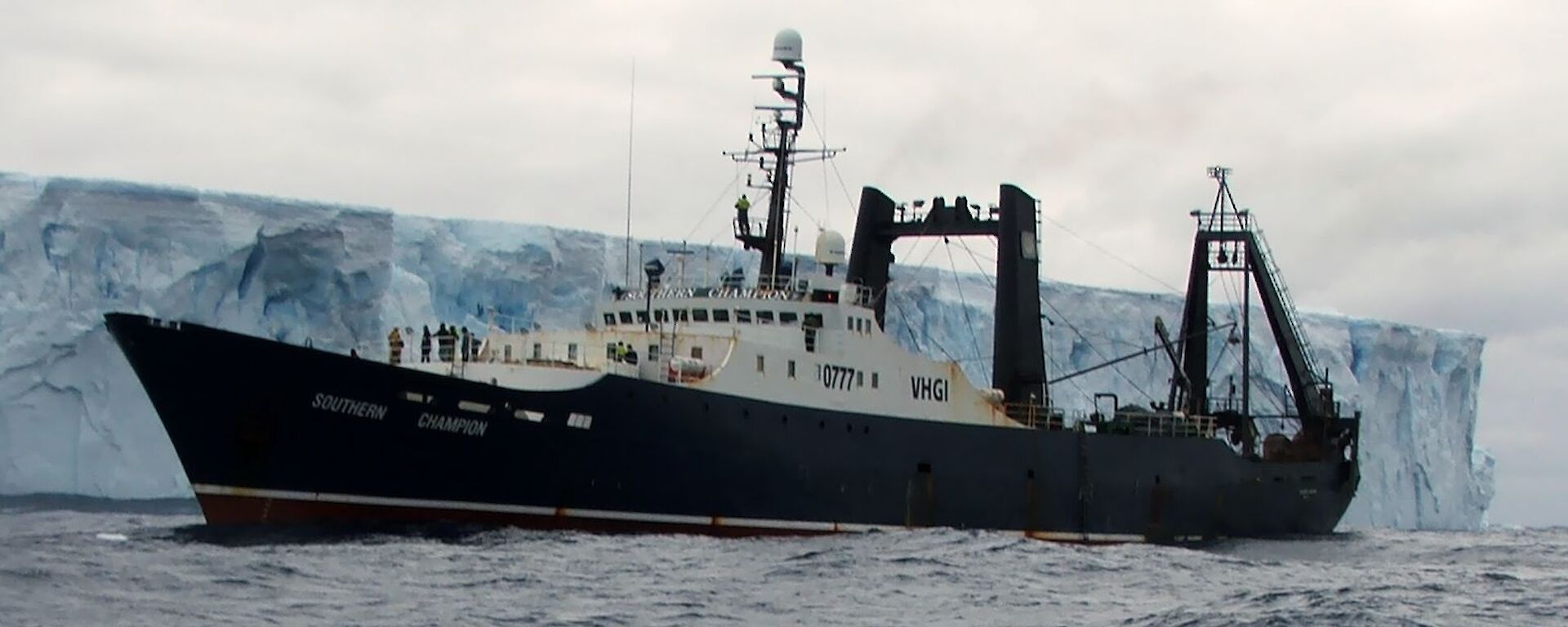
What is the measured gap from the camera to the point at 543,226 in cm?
4438

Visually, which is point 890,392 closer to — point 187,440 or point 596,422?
point 596,422

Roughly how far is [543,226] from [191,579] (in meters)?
28.3

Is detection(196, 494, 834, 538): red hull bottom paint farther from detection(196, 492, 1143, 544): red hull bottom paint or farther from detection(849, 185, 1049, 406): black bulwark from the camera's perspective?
detection(849, 185, 1049, 406): black bulwark


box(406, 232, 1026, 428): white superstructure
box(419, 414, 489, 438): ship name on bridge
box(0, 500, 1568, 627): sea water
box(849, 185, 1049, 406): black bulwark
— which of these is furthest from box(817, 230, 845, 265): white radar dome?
box(419, 414, 489, 438): ship name on bridge

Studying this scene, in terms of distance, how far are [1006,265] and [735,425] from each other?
29.8 ft

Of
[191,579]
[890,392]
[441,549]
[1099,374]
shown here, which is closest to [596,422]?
[441,549]

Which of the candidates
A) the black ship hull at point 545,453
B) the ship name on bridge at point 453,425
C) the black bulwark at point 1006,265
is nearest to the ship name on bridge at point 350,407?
the black ship hull at point 545,453

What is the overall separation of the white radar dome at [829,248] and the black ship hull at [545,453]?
3340 millimetres

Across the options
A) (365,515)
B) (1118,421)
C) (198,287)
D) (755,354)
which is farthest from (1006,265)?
(198,287)

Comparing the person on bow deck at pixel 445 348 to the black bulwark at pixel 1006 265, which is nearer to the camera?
the person on bow deck at pixel 445 348

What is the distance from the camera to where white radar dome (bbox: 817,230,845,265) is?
96.9 ft

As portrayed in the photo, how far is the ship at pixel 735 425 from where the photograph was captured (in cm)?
→ 2214

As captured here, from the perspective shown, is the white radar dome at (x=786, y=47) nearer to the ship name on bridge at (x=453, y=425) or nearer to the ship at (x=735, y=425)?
the ship at (x=735, y=425)

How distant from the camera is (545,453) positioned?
76.7ft
